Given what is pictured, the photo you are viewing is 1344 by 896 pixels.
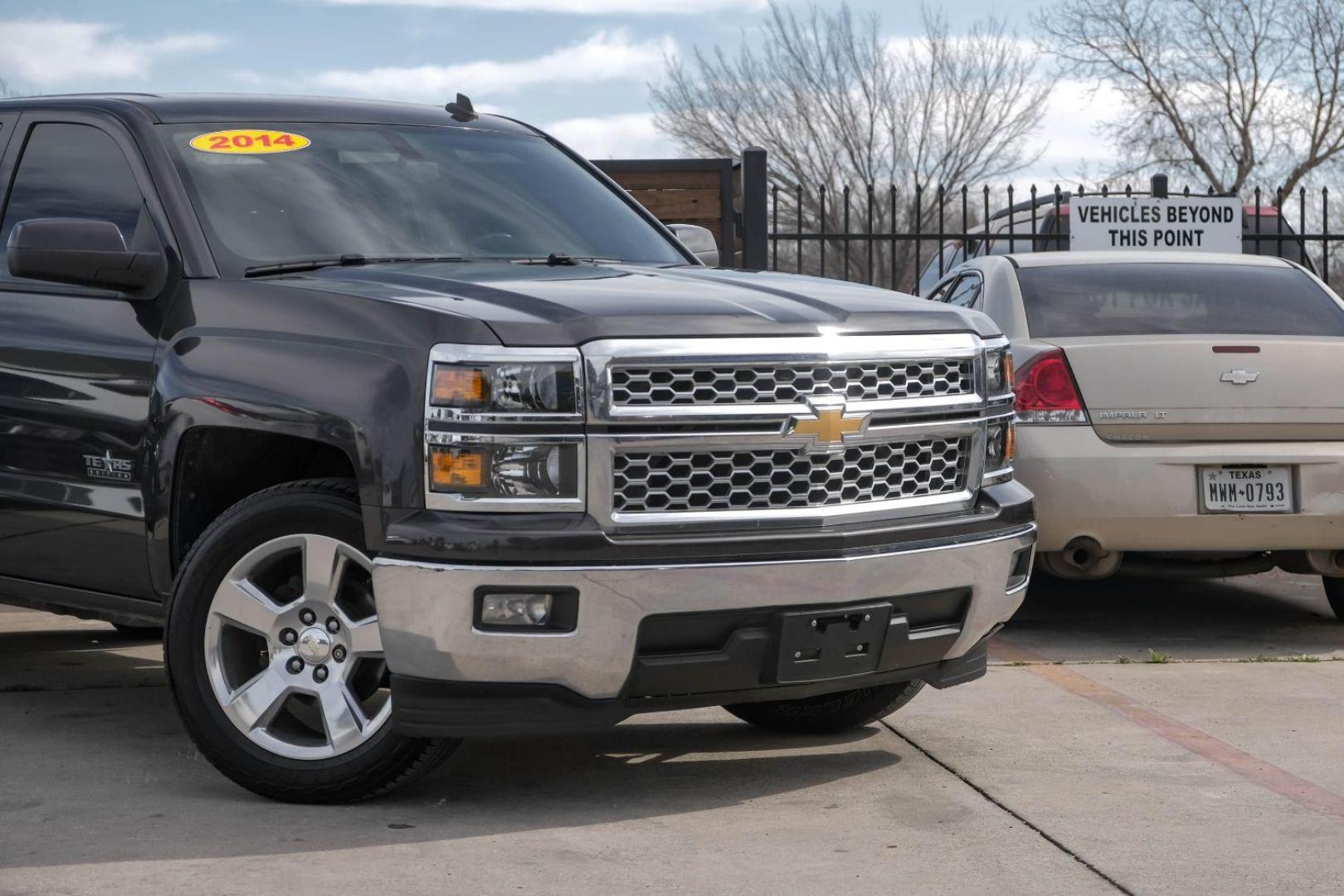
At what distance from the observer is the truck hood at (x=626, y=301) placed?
4207 millimetres

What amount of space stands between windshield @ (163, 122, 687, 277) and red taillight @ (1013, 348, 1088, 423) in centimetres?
182

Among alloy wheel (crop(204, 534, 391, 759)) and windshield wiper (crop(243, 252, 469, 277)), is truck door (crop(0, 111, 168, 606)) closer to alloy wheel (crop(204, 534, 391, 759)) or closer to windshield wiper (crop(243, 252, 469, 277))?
windshield wiper (crop(243, 252, 469, 277))

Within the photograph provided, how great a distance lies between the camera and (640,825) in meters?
4.42

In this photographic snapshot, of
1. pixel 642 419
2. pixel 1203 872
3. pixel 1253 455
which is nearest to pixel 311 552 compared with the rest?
pixel 642 419

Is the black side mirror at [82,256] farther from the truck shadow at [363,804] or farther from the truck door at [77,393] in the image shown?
the truck shadow at [363,804]

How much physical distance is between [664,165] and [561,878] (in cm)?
831

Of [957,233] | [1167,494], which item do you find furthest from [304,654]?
[957,233]

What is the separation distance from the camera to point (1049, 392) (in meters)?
7.04

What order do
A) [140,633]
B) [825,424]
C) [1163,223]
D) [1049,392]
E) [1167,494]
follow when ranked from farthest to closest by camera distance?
[1163,223] < [140,633] < [1049,392] < [1167,494] < [825,424]

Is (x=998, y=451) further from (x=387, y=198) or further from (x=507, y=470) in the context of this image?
(x=387, y=198)

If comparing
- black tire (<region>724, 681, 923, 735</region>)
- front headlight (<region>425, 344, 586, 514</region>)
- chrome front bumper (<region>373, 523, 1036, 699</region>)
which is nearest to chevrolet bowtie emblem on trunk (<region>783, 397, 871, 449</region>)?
chrome front bumper (<region>373, 523, 1036, 699</region>)

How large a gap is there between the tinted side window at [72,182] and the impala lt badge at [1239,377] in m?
4.07

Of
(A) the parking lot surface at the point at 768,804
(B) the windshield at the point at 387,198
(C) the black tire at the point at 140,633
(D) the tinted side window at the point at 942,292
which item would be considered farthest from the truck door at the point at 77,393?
(D) the tinted side window at the point at 942,292

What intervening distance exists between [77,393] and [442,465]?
147 centimetres
